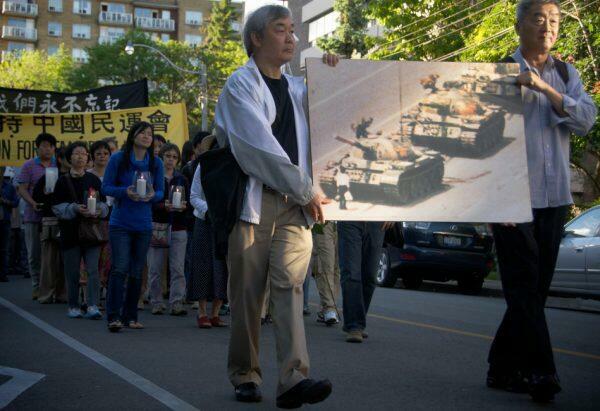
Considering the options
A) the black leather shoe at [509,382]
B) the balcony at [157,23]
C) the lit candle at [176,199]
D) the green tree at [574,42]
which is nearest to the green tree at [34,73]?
the balcony at [157,23]

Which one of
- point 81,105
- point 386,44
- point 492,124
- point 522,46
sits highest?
point 386,44

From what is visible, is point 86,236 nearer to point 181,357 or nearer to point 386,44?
point 181,357

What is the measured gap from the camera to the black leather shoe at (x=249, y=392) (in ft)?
17.5

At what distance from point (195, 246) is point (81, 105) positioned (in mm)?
9841

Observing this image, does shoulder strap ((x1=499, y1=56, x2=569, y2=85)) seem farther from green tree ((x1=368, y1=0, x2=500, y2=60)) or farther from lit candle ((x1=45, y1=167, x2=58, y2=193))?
green tree ((x1=368, y1=0, x2=500, y2=60))

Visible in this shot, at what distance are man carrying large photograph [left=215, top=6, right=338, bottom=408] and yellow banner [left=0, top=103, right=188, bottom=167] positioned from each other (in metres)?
12.5

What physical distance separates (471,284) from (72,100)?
8.23 m

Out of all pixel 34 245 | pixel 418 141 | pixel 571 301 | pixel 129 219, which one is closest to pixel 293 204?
pixel 418 141

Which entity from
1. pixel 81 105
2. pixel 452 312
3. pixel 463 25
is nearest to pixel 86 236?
pixel 452 312

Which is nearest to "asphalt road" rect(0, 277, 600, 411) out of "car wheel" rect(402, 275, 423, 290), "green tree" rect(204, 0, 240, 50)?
"car wheel" rect(402, 275, 423, 290)

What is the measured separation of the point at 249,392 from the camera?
5.35 m

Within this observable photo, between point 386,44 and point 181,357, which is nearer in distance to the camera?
point 181,357

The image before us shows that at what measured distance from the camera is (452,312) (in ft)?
39.1

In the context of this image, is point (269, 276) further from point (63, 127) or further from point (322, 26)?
point (322, 26)
